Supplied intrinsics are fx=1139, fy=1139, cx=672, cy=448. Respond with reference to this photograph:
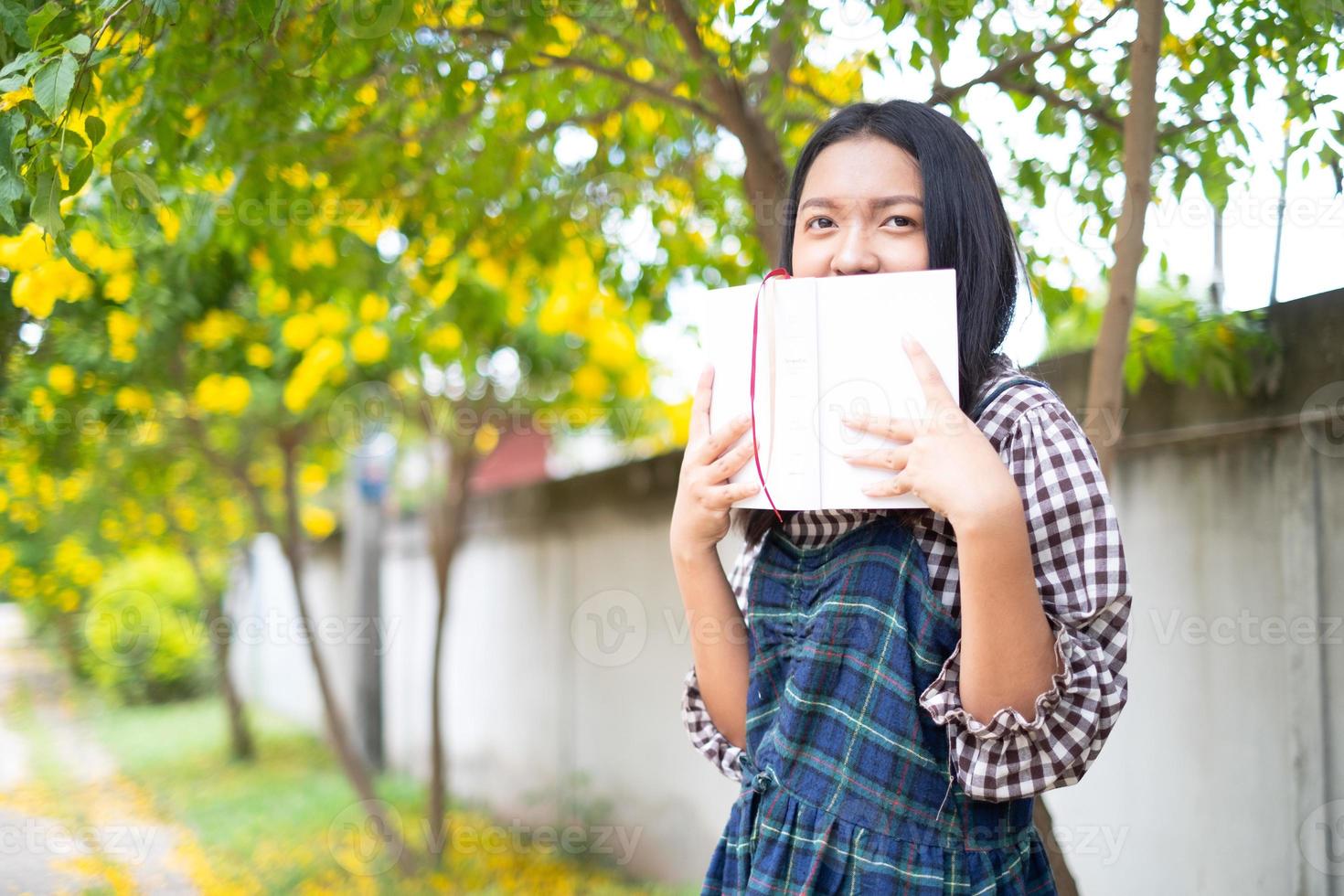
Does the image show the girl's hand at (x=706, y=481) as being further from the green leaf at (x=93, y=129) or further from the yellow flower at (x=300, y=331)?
the yellow flower at (x=300, y=331)

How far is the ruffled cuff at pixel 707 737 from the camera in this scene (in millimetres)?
1438

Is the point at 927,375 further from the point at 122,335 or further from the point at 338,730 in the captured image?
the point at 338,730

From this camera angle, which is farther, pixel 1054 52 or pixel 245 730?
pixel 245 730

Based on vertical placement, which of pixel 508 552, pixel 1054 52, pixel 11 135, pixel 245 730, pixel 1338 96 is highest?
pixel 1054 52

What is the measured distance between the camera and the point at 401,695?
7.53 meters

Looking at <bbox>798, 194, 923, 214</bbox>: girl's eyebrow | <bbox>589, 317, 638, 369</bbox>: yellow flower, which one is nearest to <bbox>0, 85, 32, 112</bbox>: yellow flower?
<bbox>798, 194, 923, 214</bbox>: girl's eyebrow

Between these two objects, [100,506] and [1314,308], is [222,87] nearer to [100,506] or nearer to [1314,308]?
[1314,308]

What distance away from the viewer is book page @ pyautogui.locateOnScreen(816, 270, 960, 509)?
1.17m

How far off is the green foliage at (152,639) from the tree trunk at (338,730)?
14.8 ft

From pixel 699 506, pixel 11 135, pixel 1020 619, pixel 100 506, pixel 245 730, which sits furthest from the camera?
pixel 245 730

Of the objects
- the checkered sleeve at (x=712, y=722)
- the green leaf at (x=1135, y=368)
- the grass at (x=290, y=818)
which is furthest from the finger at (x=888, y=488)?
the grass at (x=290, y=818)

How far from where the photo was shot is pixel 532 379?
5.34m

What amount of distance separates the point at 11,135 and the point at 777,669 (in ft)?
3.87

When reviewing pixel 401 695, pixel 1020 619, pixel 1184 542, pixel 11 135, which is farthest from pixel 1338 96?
pixel 401 695
